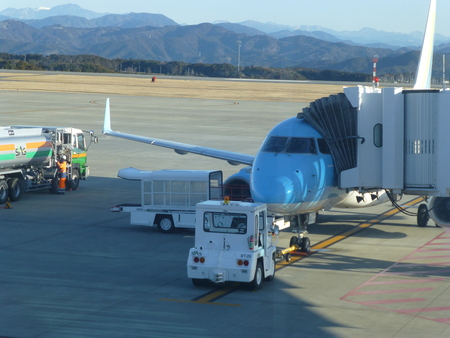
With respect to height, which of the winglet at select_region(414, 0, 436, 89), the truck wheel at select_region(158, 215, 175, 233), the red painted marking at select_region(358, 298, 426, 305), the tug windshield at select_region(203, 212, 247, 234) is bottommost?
the red painted marking at select_region(358, 298, 426, 305)

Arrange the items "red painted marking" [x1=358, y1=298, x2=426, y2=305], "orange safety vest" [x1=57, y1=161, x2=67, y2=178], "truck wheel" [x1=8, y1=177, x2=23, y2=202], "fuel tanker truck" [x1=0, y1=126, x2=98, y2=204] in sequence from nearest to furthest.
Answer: "red painted marking" [x1=358, y1=298, x2=426, y2=305], "fuel tanker truck" [x1=0, y1=126, x2=98, y2=204], "truck wheel" [x1=8, y1=177, x2=23, y2=202], "orange safety vest" [x1=57, y1=161, x2=67, y2=178]

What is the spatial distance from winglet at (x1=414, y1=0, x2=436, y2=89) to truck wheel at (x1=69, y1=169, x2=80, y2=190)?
55.4ft

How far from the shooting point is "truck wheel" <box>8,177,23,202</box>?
104 ft

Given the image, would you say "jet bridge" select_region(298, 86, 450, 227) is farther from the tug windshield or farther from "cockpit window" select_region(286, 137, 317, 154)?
the tug windshield

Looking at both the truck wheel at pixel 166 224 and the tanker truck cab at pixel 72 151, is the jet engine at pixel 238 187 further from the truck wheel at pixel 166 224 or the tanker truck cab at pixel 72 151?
the tanker truck cab at pixel 72 151

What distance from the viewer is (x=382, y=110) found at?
73.3 ft

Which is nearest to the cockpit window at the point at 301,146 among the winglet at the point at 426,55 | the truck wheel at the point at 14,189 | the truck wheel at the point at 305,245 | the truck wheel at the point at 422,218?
the truck wheel at the point at 305,245

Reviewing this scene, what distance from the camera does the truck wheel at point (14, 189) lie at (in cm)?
3173

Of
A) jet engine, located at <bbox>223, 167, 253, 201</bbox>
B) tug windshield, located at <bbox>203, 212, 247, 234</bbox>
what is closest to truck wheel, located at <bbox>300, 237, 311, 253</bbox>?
jet engine, located at <bbox>223, 167, 253, 201</bbox>

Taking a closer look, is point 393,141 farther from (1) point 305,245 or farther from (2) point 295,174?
(1) point 305,245

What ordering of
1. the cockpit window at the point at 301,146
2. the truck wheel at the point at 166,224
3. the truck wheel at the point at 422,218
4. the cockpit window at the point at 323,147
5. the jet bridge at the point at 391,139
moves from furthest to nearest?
the truck wheel at the point at 422,218 → the truck wheel at the point at 166,224 → the cockpit window at the point at 323,147 → the cockpit window at the point at 301,146 → the jet bridge at the point at 391,139

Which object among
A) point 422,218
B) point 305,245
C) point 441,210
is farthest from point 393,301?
point 422,218

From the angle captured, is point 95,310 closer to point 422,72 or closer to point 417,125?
point 417,125

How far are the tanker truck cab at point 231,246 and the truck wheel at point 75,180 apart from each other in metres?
17.3
